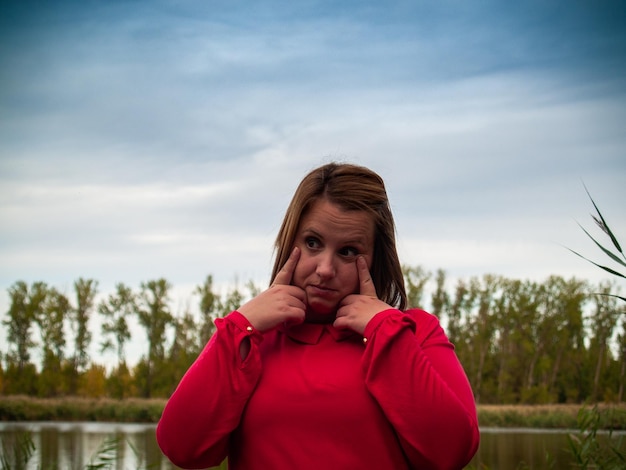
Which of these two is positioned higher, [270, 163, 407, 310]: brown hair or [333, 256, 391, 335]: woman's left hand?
[270, 163, 407, 310]: brown hair

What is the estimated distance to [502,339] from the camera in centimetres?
3862

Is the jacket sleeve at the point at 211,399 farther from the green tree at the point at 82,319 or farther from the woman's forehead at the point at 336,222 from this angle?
the green tree at the point at 82,319

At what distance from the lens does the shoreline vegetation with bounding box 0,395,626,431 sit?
29.2 metres

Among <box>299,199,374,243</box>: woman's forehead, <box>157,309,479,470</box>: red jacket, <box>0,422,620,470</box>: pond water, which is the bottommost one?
<box>0,422,620,470</box>: pond water

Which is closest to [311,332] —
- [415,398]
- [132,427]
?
[415,398]

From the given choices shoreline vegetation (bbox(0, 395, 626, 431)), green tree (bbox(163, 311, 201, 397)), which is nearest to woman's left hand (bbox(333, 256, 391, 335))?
shoreline vegetation (bbox(0, 395, 626, 431))

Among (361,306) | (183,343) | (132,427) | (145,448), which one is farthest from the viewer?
(183,343)

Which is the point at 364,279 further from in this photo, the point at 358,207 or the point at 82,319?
the point at 82,319

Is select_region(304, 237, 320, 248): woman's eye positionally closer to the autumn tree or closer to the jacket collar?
the jacket collar

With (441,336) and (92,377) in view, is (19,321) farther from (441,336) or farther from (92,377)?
(441,336)

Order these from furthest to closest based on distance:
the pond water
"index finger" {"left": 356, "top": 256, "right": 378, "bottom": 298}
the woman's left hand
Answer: the pond water → "index finger" {"left": 356, "top": 256, "right": 378, "bottom": 298} → the woman's left hand

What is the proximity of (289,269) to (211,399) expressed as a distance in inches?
13.7

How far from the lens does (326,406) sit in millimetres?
1594

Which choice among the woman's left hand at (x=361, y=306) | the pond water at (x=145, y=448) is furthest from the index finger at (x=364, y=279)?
the pond water at (x=145, y=448)
